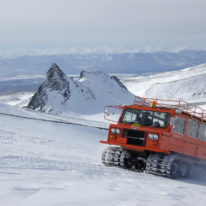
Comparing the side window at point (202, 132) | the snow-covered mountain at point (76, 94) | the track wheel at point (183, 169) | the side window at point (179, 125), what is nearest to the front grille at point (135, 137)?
the side window at point (179, 125)

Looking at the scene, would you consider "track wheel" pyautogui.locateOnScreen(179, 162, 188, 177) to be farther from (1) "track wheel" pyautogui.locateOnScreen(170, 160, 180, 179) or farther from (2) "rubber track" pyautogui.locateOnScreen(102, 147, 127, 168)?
(2) "rubber track" pyautogui.locateOnScreen(102, 147, 127, 168)

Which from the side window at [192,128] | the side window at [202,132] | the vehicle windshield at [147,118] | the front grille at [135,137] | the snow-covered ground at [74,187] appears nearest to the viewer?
the snow-covered ground at [74,187]

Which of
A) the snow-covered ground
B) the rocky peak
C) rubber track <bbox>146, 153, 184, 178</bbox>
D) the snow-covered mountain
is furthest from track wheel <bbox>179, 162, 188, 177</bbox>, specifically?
the rocky peak

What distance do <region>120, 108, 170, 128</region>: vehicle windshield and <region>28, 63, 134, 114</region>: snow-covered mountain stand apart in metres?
69.1

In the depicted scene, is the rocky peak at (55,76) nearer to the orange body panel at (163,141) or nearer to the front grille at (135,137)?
the orange body panel at (163,141)

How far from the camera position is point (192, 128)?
48.2 ft

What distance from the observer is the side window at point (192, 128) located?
47.2 ft

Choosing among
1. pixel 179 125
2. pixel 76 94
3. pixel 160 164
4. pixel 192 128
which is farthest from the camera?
pixel 76 94

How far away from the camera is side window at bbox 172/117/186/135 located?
13578mm

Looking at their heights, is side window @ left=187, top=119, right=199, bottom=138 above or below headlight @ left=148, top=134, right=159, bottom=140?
above

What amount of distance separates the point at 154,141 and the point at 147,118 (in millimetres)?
1326

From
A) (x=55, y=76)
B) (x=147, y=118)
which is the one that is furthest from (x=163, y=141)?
(x=55, y=76)

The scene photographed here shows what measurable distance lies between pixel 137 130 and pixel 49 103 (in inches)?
2923

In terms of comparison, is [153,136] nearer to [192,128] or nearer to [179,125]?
[179,125]
